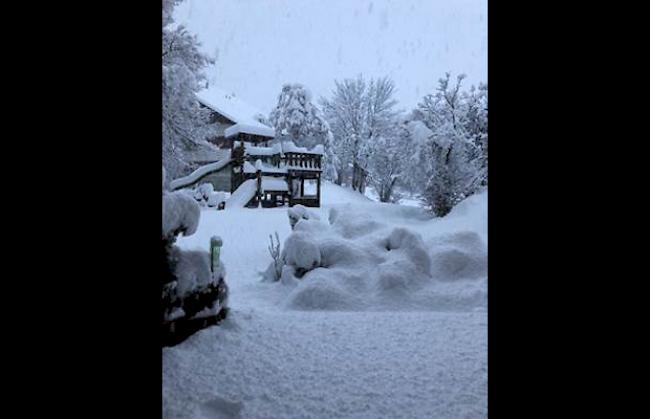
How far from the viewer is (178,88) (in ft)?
40.7

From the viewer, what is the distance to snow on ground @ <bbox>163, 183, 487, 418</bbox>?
3703 mm

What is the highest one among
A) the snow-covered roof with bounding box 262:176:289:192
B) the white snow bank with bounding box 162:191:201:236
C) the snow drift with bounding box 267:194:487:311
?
the snow-covered roof with bounding box 262:176:289:192

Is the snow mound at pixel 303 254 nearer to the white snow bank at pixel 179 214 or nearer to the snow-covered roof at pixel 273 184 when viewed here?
the white snow bank at pixel 179 214

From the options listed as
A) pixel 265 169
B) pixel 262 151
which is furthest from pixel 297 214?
pixel 262 151

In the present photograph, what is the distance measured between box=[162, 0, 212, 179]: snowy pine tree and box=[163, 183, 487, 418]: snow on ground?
507 centimetres

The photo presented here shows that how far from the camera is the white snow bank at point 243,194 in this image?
67.1ft

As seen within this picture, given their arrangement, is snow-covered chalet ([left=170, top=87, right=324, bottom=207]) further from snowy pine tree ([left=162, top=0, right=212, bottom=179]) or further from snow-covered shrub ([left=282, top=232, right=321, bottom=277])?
snow-covered shrub ([left=282, top=232, right=321, bottom=277])

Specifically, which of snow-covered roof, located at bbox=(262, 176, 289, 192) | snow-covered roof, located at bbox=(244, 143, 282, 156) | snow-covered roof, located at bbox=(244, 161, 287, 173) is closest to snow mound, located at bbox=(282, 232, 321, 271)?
snow-covered roof, located at bbox=(262, 176, 289, 192)

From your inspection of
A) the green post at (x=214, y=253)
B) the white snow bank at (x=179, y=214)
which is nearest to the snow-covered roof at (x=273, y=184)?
the green post at (x=214, y=253)

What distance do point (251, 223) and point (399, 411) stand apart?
522 inches

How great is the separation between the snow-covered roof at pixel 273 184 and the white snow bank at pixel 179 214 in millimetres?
16069
